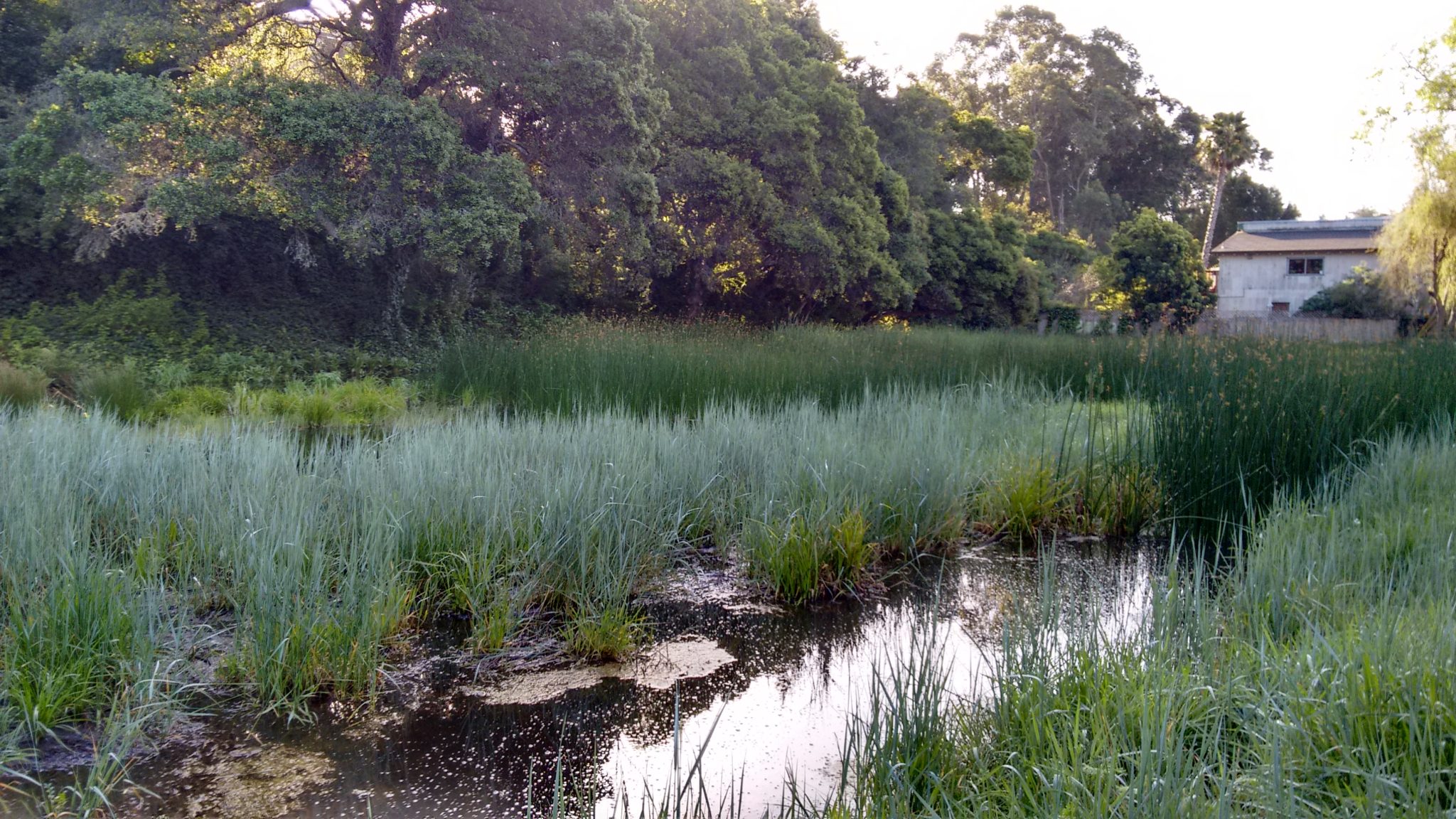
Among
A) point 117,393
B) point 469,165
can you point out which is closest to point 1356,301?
point 469,165

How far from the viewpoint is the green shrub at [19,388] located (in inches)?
309

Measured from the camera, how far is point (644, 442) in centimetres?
548

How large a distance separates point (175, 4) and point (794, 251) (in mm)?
9730

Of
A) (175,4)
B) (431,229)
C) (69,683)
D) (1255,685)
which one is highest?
(175,4)

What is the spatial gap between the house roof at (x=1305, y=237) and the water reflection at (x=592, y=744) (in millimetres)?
30409

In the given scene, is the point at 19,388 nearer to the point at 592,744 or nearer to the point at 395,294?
the point at 395,294

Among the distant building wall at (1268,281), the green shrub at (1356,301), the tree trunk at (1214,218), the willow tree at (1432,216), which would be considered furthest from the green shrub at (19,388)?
the tree trunk at (1214,218)

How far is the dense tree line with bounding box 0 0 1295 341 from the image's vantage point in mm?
11859

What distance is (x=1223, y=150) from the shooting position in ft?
109

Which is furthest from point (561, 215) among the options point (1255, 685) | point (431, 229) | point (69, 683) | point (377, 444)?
point (1255, 685)

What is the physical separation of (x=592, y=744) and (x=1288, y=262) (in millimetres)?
32551

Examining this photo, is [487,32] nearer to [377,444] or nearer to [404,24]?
[404,24]

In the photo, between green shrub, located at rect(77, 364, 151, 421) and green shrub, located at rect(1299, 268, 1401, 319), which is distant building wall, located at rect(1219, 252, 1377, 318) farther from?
green shrub, located at rect(77, 364, 151, 421)

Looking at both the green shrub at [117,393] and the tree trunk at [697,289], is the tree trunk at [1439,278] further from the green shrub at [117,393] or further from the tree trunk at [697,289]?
the green shrub at [117,393]
